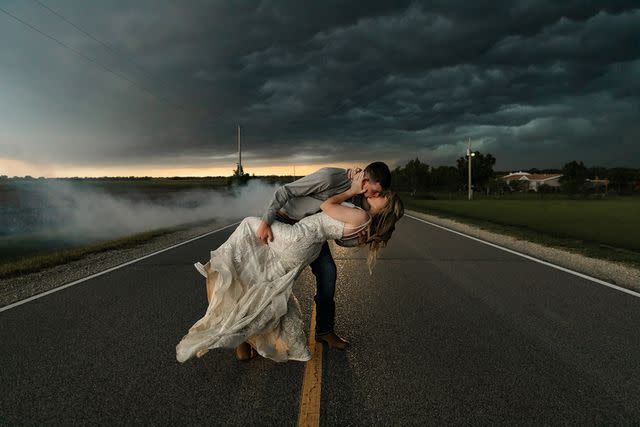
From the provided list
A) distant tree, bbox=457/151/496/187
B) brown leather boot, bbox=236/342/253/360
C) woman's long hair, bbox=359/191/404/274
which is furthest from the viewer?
distant tree, bbox=457/151/496/187

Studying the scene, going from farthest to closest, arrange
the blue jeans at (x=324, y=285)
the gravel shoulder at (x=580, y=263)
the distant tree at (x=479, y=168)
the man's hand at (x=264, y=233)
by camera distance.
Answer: the distant tree at (x=479, y=168), the gravel shoulder at (x=580, y=263), the blue jeans at (x=324, y=285), the man's hand at (x=264, y=233)

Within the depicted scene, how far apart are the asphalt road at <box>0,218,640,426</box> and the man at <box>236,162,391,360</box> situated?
440mm

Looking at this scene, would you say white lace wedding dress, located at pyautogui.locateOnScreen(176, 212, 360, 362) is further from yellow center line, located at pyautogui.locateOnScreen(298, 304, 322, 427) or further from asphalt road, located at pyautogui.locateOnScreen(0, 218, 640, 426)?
asphalt road, located at pyautogui.locateOnScreen(0, 218, 640, 426)

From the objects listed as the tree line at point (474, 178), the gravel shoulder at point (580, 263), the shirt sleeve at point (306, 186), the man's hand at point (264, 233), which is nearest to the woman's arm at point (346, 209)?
the shirt sleeve at point (306, 186)

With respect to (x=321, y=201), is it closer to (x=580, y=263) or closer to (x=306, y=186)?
(x=306, y=186)

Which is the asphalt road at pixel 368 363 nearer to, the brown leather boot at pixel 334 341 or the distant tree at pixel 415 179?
the brown leather boot at pixel 334 341

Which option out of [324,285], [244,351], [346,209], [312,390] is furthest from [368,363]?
[346,209]

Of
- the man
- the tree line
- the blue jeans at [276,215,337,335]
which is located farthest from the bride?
the tree line

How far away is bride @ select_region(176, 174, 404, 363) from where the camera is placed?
3.26 metres

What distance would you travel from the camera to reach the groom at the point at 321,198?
3236 millimetres

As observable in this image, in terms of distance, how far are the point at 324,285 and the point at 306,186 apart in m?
1.05

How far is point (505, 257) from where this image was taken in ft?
31.5

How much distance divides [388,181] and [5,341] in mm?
A: 4374

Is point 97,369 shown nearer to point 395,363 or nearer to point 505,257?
point 395,363
